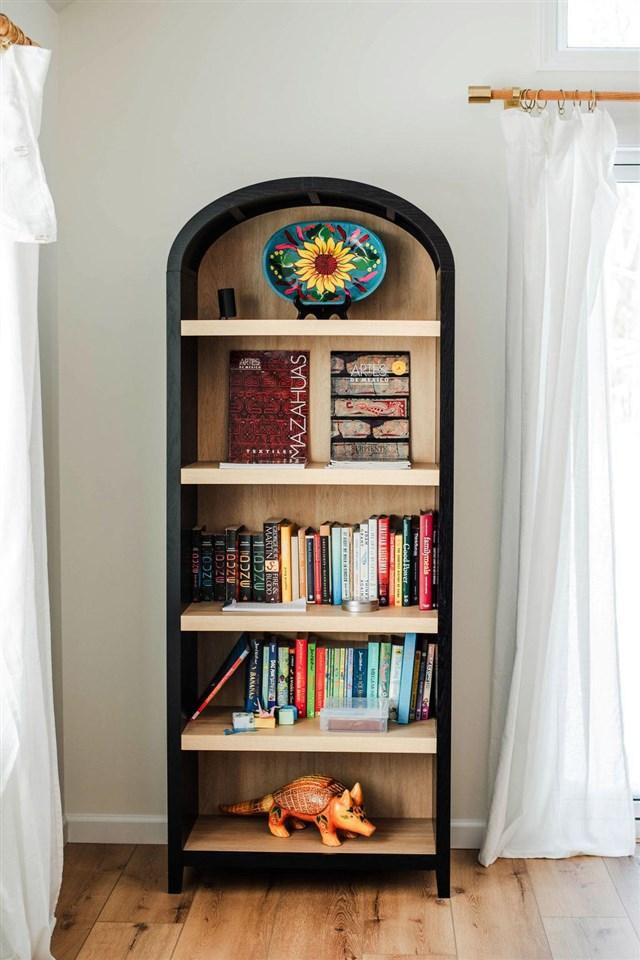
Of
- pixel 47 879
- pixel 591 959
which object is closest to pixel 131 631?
pixel 47 879

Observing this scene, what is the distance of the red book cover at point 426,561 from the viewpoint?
2.62 m

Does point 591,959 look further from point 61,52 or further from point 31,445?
point 61,52

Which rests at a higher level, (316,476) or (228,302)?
(228,302)

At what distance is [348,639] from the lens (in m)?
2.83

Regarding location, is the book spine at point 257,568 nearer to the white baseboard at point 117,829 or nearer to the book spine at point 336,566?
the book spine at point 336,566

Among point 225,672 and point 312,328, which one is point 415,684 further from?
point 312,328

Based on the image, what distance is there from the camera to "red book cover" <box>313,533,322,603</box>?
2.69 m

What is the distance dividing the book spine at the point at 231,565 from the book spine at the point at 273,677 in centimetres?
18

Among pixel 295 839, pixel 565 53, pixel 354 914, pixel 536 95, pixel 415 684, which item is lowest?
pixel 354 914

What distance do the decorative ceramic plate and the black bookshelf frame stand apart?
9cm

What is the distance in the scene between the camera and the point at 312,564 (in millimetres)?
2699

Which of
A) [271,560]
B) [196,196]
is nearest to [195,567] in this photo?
[271,560]

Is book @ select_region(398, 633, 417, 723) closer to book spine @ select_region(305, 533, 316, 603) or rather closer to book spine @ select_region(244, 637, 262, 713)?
book spine @ select_region(305, 533, 316, 603)

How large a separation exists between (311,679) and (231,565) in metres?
0.39
